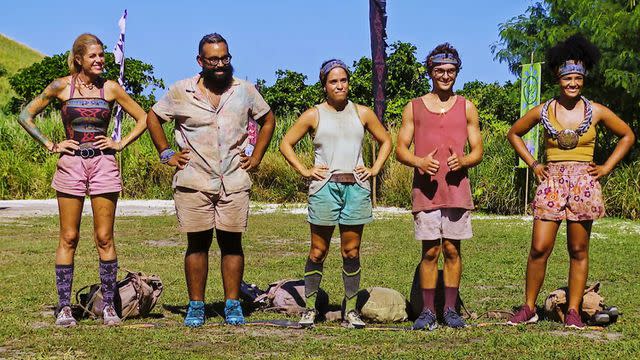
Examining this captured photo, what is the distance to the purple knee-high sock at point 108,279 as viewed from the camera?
705 cm

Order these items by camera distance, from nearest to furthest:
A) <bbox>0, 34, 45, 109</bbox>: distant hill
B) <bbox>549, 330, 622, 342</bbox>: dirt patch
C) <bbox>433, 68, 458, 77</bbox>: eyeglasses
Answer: <bbox>549, 330, 622, 342</bbox>: dirt patch, <bbox>433, 68, 458, 77</bbox>: eyeglasses, <bbox>0, 34, 45, 109</bbox>: distant hill

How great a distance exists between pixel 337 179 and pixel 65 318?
86.7 inches

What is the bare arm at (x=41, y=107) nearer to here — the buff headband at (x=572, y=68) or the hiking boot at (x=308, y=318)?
the hiking boot at (x=308, y=318)

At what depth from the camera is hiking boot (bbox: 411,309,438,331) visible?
6.70 meters

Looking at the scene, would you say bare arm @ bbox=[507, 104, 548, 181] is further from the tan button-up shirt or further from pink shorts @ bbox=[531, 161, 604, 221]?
the tan button-up shirt

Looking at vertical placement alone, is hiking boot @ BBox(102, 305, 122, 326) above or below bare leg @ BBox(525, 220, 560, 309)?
below

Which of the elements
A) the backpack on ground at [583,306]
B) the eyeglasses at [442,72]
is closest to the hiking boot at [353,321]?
the backpack on ground at [583,306]

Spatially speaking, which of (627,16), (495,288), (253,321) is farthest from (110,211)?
(627,16)

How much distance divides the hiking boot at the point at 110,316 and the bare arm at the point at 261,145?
1450 mm

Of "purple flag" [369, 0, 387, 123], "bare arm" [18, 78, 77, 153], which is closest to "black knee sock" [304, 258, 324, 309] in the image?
"bare arm" [18, 78, 77, 153]

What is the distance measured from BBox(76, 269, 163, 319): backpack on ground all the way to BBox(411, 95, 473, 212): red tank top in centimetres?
216

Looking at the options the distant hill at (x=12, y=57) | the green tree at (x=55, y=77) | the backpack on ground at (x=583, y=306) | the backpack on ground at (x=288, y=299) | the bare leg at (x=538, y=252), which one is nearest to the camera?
the bare leg at (x=538, y=252)

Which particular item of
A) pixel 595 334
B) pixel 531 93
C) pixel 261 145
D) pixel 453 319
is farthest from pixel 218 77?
pixel 531 93

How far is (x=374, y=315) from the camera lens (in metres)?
7.10
